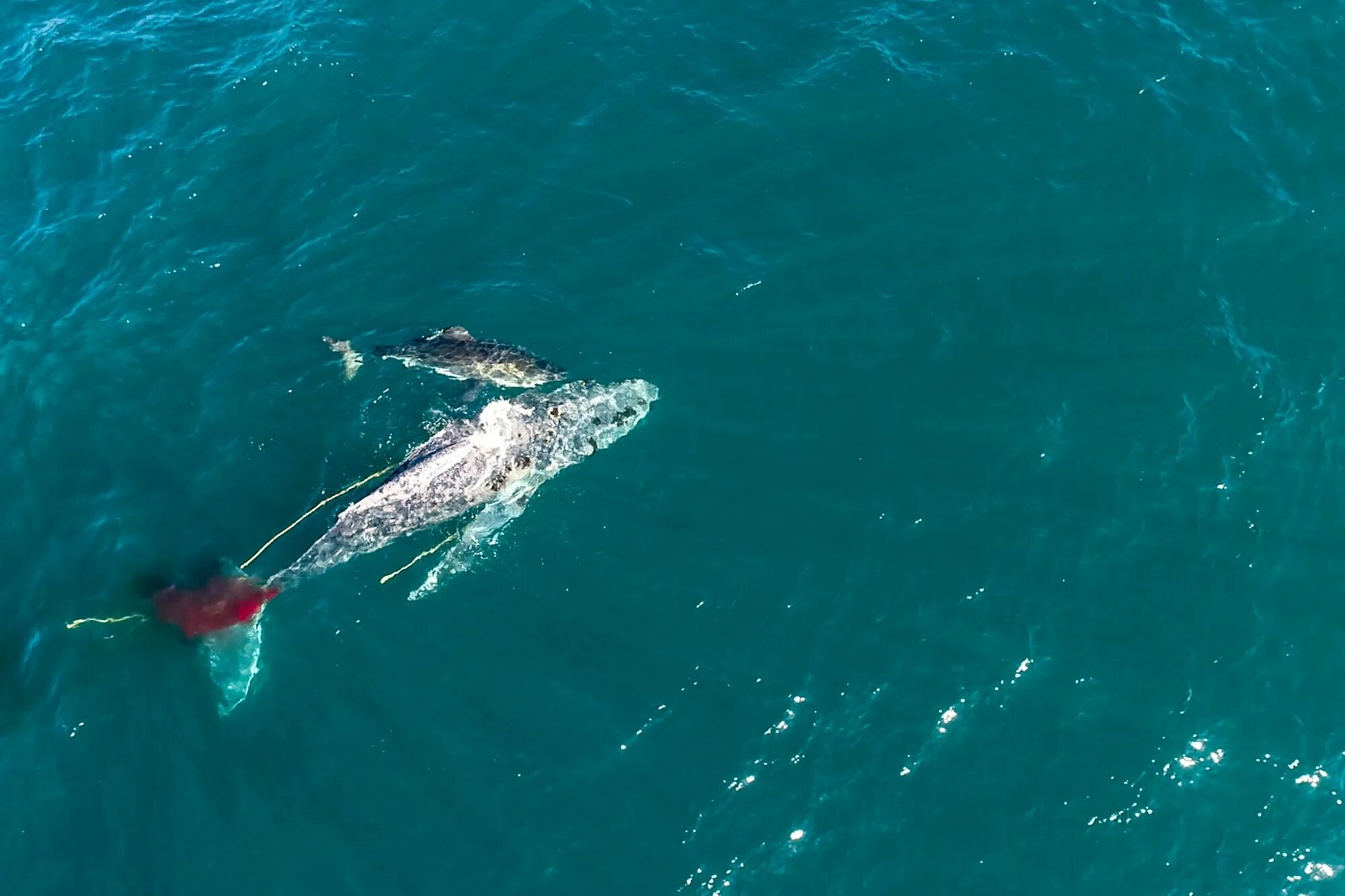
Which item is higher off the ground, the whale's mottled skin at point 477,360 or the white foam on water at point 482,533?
the whale's mottled skin at point 477,360

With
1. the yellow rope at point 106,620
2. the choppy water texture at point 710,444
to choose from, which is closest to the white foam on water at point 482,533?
the choppy water texture at point 710,444

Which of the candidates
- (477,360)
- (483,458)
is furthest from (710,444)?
(477,360)

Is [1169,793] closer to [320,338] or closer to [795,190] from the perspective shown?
[795,190]

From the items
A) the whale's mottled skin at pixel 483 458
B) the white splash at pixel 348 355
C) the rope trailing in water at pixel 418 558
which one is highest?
the white splash at pixel 348 355

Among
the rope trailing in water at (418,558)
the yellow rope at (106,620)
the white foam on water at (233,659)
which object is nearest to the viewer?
the white foam on water at (233,659)

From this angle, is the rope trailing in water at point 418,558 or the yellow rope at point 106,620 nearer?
the yellow rope at point 106,620

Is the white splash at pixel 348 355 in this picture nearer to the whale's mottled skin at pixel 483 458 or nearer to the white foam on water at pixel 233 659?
the whale's mottled skin at pixel 483 458
